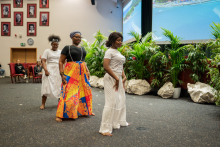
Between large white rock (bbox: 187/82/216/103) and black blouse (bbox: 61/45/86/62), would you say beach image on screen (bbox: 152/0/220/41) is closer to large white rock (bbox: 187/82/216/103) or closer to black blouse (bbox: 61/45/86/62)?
large white rock (bbox: 187/82/216/103)

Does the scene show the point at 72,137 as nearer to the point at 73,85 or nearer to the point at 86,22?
the point at 73,85

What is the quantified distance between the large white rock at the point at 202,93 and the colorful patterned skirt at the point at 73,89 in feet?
8.66

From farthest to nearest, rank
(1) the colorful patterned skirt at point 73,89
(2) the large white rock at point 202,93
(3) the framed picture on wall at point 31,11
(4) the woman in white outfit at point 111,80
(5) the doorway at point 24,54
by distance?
1. (5) the doorway at point 24,54
2. (3) the framed picture on wall at point 31,11
3. (2) the large white rock at point 202,93
4. (1) the colorful patterned skirt at point 73,89
5. (4) the woman in white outfit at point 111,80

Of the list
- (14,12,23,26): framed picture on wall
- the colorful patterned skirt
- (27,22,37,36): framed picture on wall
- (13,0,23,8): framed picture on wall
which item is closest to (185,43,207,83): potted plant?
the colorful patterned skirt

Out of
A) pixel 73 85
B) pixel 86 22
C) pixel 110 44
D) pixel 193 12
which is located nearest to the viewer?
pixel 110 44

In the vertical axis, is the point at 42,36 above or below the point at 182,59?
above

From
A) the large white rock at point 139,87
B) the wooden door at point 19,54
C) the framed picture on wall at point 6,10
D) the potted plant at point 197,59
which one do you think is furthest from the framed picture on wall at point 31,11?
the potted plant at point 197,59

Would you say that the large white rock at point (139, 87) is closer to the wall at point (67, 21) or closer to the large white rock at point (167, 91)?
the large white rock at point (167, 91)

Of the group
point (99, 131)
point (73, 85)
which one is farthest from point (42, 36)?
point (99, 131)

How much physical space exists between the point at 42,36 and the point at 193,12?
9.45 metres

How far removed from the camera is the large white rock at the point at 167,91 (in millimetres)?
4795

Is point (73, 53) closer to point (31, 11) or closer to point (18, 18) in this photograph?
point (31, 11)

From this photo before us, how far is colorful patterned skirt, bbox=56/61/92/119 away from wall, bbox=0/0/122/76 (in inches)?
376

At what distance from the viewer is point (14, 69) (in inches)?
340
